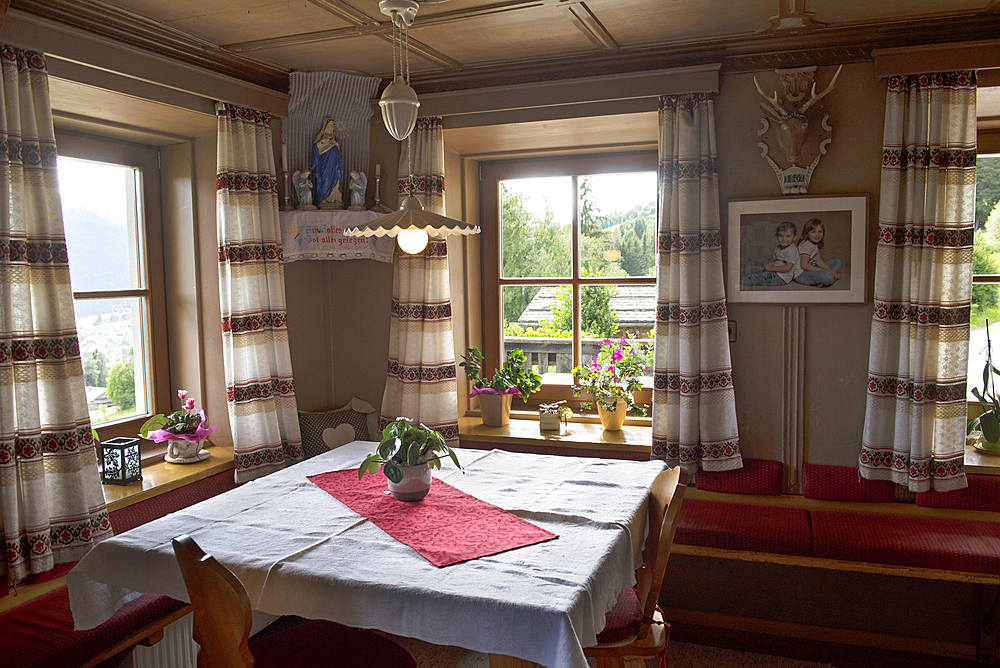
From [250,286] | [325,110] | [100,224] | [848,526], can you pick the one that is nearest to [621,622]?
[848,526]

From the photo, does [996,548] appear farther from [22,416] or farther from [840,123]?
[22,416]

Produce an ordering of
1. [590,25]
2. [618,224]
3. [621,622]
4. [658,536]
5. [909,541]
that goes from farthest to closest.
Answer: [618,224], [590,25], [909,541], [658,536], [621,622]

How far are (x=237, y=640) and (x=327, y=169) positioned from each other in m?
2.48

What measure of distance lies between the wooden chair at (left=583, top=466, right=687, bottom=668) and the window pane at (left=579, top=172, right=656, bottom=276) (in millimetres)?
1954

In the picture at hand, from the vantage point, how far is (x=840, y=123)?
120 inches

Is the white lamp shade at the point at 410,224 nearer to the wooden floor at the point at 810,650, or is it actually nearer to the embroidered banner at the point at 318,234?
the embroidered banner at the point at 318,234

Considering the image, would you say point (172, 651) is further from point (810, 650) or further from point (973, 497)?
point (973, 497)

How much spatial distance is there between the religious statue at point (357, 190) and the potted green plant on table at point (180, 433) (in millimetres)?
1234

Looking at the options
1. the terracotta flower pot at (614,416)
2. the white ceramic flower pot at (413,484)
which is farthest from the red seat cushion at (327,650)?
the terracotta flower pot at (614,416)

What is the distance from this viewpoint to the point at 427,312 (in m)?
3.57

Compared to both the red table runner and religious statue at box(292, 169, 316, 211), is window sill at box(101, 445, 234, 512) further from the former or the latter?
religious statue at box(292, 169, 316, 211)

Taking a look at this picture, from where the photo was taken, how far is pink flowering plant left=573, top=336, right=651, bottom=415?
3.64m

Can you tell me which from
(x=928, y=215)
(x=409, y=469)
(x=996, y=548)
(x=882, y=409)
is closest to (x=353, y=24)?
(x=409, y=469)

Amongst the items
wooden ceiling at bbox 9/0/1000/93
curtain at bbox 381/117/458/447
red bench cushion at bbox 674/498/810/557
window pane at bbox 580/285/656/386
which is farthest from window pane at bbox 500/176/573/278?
red bench cushion at bbox 674/498/810/557
